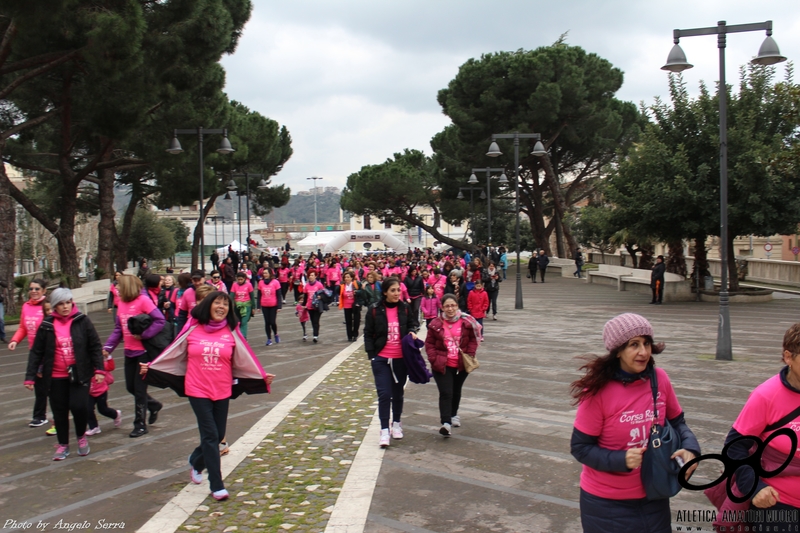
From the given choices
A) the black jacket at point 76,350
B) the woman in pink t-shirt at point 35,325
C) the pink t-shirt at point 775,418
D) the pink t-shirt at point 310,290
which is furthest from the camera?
the pink t-shirt at point 310,290

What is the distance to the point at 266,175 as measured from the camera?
48.6 m

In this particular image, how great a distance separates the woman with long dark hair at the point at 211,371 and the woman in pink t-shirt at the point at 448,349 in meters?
1.92

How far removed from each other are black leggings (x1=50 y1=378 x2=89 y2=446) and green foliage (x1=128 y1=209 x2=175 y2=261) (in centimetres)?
4837

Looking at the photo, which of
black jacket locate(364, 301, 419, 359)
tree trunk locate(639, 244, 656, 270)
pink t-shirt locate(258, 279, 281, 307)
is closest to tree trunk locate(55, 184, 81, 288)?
pink t-shirt locate(258, 279, 281, 307)

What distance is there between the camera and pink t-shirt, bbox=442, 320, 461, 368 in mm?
6988

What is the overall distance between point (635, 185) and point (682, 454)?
66.1ft

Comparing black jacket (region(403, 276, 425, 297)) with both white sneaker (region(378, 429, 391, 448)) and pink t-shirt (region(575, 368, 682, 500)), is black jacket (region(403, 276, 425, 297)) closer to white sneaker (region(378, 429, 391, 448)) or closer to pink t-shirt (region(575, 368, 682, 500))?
white sneaker (region(378, 429, 391, 448))

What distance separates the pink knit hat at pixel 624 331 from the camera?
A: 10.5 feet

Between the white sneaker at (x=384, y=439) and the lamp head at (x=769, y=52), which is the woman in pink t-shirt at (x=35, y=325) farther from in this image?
the lamp head at (x=769, y=52)

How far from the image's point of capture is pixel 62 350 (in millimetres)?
6500

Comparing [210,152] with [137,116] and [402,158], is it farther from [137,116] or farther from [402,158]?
[402,158]

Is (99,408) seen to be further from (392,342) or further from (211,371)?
(392,342)

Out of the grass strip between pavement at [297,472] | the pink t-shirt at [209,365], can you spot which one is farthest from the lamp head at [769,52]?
the pink t-shirt at [209,365]

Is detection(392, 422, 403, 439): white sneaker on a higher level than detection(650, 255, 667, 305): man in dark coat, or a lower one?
lower
